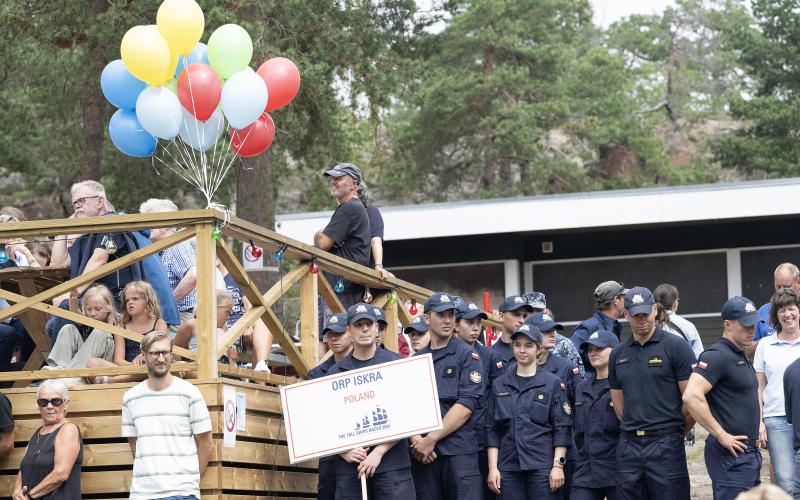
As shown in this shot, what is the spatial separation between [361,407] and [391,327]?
2.38 meters

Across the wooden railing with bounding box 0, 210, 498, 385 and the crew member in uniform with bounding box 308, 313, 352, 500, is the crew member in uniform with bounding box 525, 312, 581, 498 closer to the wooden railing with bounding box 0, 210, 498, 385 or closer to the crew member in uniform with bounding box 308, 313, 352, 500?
the crew member in uniform with bounding box 308, 313, 352, 500

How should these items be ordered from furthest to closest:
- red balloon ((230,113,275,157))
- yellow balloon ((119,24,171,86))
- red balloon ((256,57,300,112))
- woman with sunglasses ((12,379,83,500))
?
red balloon ((230,113,275,157))
red balloon ((256,57,300,112))
yellow balloon ((119,24,171,86))
woman with sunglasses ((12,379,83,500))

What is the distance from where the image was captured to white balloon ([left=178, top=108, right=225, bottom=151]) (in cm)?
1032

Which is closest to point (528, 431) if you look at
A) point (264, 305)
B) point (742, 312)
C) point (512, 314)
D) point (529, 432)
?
point (529, 432)

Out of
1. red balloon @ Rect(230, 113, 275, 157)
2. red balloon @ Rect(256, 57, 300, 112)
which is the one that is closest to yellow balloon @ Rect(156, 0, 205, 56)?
red balloon @ Rect(256, 57, 300, 112)

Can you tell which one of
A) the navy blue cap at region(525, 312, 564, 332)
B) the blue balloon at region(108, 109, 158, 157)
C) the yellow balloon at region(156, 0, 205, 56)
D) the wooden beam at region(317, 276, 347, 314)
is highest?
the yellow balloon at region(156, 0, 205, 56)

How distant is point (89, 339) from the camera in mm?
7656

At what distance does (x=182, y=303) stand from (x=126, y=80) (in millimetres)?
2134

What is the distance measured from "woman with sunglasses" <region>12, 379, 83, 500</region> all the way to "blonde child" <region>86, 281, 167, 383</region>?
0.38 metres

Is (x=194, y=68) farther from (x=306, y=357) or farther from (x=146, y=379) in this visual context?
(x=146, y=379)

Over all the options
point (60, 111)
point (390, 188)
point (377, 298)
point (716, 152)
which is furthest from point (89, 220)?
point (390, 188)

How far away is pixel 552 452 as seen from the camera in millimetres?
8305

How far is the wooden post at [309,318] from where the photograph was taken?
843cm

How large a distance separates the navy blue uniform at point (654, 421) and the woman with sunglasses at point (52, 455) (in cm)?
340
